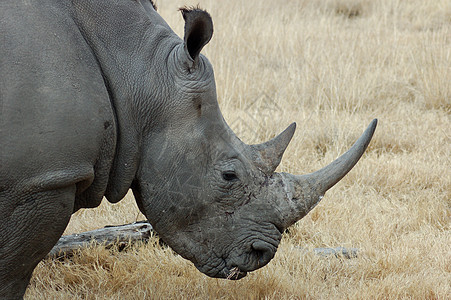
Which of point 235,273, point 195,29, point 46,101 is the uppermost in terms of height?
point 195,29

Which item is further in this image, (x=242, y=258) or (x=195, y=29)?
(x=242, y=258)

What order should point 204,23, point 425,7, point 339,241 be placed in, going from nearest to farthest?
point 204,23, point 339,241, point 425,7

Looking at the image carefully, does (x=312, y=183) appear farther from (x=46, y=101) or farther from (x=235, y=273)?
(x=46, y=101)

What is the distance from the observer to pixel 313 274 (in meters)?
4.08

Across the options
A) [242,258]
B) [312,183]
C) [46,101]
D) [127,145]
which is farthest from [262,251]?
[46,101]

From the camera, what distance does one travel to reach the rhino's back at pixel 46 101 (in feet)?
Result: 8.23

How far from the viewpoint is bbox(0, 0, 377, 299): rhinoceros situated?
101 inches

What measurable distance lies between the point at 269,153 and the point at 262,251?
1.58 feet

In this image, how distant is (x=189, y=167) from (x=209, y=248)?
427mm

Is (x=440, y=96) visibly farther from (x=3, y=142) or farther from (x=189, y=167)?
(x=3, y=142)

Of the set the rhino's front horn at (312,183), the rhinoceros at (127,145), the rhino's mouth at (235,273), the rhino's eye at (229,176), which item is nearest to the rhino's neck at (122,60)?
the rhinoceros at (127,145)

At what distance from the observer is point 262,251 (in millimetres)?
3291

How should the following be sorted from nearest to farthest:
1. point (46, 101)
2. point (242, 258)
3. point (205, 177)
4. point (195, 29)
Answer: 1. point (46, 101)
2. point (195, 29)
3. point (205, 177)
4. point (242, 258)

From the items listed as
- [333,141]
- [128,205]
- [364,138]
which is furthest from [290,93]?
[364,138]
